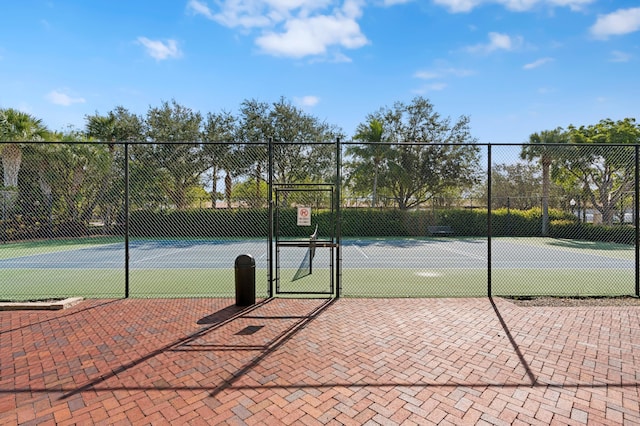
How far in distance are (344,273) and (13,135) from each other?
22300mm

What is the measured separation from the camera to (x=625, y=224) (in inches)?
848

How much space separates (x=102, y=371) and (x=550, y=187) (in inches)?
1302

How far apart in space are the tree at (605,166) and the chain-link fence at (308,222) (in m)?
0.13

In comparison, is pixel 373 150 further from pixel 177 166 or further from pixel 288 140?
pixel 177 166

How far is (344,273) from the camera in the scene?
9.71 metres

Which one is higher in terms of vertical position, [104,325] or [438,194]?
[438,194]

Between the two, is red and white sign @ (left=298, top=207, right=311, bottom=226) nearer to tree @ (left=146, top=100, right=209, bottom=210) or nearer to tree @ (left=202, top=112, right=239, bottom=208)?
tree @ (left=202, top=112, right=239, bottom=208)

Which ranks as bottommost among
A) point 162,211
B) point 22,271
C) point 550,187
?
point 22,271

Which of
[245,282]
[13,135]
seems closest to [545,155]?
[245,282]

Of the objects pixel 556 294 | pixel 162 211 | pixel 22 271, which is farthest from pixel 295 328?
pixel 162 211

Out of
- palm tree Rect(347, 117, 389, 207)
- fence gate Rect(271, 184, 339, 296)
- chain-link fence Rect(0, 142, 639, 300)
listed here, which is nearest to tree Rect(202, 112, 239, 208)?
chain-link fence Rect(0, 142, 639, 300)

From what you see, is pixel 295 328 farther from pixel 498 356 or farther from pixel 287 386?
pixel 498 356

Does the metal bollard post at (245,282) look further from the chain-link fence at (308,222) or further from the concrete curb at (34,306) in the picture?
the concrete curb at (34,306)

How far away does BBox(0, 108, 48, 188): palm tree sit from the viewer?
19.6 metres
